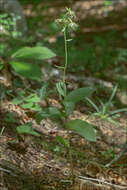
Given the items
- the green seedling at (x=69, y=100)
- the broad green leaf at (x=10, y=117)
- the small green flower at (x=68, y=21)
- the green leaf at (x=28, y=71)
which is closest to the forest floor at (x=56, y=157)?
the broad green leaf at (x=10, y=117)

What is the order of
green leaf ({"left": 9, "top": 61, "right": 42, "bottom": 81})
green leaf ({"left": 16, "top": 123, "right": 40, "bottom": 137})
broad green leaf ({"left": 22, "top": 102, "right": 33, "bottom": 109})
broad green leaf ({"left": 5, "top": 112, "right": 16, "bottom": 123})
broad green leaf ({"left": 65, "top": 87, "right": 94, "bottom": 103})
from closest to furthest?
broad green leaf ({"left": 65, "top": 87, "right": 94, "bottom": 103}) → green leaf ({"left": 9, "top": 61, "right": 42, "bottom": 81}) → green leaf ({"left": 16, "top": 123, "right": 40, "bottom": 137}) → broad green leaf ({"left": 5, "top": 112, "right": 16, "bottom": 123}) → broad green leaf ({"left": 22, "top": 102, "right": 33, "bottom": 109})

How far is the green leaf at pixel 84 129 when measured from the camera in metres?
1.28

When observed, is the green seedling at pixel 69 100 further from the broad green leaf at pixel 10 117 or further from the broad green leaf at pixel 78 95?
the broad green leaf at pixel 10 117

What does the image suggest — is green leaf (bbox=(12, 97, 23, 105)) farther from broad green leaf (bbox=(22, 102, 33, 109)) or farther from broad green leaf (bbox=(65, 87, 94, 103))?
broad green leaf (bbox=(65, 87, 94, 103))

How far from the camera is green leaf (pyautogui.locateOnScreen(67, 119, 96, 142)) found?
1276 millimetres

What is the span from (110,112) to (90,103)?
0.24 meters

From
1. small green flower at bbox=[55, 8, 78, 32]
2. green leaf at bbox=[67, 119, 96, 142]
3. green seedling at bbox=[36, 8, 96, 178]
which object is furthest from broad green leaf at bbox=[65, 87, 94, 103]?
small green flower at bbox=[55, 8, 78, 32]

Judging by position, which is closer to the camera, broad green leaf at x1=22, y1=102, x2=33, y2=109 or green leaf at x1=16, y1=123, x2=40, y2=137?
green leaf at x1=16, y1=123, x2=40, y2=137

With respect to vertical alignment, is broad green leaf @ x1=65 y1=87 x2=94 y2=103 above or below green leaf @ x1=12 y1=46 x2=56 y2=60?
below

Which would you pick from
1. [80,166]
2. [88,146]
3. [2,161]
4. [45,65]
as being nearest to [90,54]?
[45,65]

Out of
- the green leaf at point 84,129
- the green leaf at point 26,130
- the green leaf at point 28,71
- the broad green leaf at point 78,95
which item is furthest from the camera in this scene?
the green leaf at point 26,130

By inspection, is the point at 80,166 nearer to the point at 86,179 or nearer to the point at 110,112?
the point at 86,179

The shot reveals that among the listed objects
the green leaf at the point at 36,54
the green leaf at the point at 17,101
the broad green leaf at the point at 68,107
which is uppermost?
the green leaf at the point at 36,54

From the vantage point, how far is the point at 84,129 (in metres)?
1.31
